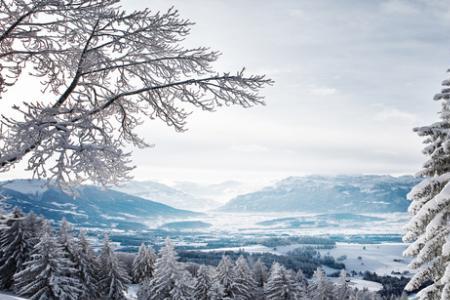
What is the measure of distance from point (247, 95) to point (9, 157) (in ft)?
16.8

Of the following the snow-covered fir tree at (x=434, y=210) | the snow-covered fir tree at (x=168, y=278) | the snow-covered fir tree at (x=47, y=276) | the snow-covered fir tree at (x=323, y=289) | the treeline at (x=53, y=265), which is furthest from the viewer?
the snow-covered fir tree at (x=323, y=289)

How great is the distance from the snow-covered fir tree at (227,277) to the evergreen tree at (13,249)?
20.0 m

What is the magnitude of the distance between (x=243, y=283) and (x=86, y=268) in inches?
704

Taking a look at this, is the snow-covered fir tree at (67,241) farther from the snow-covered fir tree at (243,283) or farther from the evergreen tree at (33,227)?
the snow-covered fir tree at (243,283)

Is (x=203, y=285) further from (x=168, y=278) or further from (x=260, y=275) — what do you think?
(x=260, y=275)

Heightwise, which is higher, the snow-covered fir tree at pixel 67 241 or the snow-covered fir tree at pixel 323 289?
the snow-covered fir tree at pixel 67 241

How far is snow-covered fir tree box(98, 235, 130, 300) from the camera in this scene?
4466cm

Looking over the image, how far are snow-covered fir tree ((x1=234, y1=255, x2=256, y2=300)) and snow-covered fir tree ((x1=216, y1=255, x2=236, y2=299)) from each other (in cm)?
40

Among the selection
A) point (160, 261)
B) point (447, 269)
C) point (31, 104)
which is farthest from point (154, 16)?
point (160, 261)

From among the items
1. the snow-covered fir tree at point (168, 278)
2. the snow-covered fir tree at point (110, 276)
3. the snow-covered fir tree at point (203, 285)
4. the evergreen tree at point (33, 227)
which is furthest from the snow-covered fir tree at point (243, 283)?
the evergreen tree at point (33, 227)

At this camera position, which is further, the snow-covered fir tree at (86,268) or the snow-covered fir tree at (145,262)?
the snow-covered fir tree at (145,262)

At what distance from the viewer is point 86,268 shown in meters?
41.7

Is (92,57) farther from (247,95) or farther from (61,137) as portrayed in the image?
(247,95)

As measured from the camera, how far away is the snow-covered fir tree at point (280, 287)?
48.5 m
